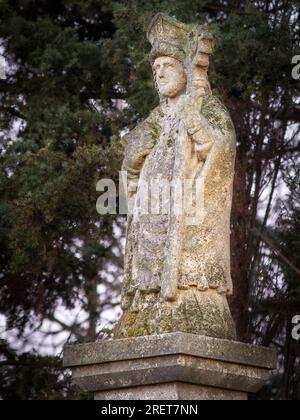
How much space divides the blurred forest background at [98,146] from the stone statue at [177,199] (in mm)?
4544

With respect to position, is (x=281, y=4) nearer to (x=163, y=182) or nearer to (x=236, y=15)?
(x=236, y=15)

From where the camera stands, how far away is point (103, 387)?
32.6 ft

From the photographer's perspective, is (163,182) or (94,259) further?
(94,259)

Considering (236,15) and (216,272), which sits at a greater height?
(236,15)

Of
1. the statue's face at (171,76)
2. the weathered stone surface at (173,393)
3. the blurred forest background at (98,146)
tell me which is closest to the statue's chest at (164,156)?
the statue's face at (171,76)

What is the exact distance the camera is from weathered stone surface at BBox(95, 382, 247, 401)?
31.4 ft

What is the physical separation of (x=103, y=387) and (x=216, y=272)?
1.37 metres

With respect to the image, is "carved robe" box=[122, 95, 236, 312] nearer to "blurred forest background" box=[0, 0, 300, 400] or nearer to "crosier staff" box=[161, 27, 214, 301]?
"crosier staff" box=[161, 27, 214, 301]

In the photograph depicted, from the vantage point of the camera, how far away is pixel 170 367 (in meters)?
9.52

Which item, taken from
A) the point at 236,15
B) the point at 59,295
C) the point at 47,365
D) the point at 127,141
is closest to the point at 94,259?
the point at 59,295

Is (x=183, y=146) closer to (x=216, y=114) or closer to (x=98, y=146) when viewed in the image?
(x=216, y=114)

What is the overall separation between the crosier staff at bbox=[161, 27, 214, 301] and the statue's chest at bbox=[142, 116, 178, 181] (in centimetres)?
12

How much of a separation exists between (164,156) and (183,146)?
267 mm

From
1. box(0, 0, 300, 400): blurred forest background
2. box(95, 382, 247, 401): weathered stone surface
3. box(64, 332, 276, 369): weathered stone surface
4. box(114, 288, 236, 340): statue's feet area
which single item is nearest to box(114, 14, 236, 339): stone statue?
box(114, 288, 236, 340): statue's feet area
